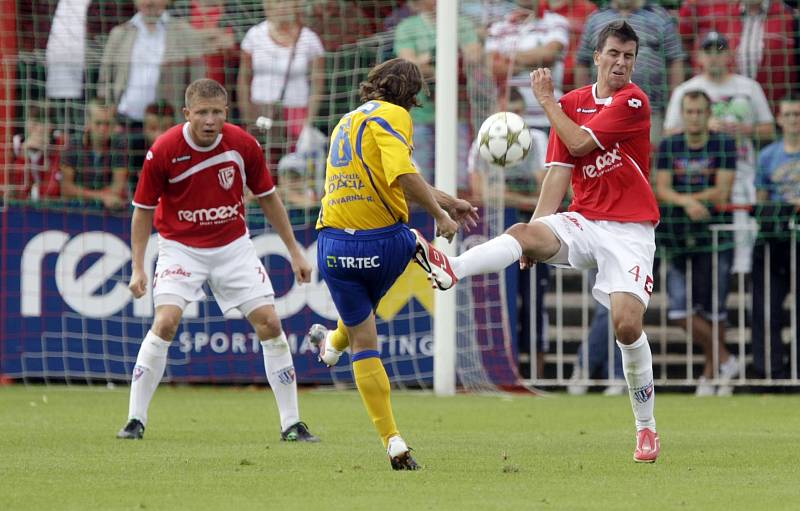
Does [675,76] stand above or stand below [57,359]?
above

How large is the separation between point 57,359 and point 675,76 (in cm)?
700

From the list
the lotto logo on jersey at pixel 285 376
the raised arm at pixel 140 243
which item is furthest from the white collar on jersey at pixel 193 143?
the lotto logo on jersey at pixel 285 376

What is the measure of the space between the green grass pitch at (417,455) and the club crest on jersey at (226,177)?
1.71 metres

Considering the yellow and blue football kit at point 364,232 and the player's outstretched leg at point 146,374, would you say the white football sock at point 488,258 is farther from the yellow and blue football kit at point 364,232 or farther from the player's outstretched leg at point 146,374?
the player's outstretched leg at point 146,374

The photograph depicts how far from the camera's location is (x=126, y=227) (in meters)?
14.3

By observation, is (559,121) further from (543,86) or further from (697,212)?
(697,212)

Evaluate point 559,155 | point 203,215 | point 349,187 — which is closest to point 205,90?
point 203,215

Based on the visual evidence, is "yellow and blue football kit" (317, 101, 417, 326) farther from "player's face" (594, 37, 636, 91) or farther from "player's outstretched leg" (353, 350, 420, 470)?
"player's face" (594, 37, 636, 91)

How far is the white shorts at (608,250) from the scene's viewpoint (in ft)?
25.7

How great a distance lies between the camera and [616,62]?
7.86 meters

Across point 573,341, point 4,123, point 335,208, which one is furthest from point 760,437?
point 4,123

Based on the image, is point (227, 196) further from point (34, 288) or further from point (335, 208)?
point (34, 288)

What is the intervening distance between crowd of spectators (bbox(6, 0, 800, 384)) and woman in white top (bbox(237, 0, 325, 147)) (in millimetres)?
15

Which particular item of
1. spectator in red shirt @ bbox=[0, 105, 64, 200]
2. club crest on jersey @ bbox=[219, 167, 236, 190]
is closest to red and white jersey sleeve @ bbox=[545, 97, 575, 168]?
club crest on jersey @ bbox=[219, 167, 236, 190]
